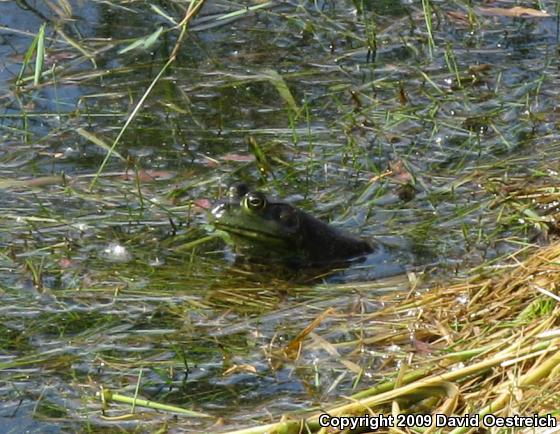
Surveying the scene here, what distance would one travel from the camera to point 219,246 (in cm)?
514

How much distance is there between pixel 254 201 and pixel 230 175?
67 cm

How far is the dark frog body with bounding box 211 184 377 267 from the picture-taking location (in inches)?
197

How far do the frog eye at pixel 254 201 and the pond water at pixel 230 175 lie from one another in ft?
0.77

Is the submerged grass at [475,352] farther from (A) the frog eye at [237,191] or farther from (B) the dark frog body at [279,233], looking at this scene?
(A) the frog eye at [237,191]

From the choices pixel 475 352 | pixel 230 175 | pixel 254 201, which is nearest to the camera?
pixel 475 352

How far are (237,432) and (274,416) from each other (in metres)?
0.22

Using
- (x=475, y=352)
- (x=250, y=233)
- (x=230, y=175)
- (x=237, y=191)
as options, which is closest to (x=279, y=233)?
(x=250, y=233)

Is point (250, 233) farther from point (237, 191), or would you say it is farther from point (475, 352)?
point (475, 352)

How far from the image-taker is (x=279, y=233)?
16.6 feet

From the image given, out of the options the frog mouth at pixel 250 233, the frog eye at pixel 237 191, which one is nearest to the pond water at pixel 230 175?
the frog mouth at pixel 250 233

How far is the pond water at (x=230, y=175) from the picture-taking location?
4.16 metres

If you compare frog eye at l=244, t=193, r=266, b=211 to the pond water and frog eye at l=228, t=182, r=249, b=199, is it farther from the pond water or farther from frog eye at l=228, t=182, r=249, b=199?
the pond water

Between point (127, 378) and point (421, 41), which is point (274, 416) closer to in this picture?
point (127, 378)

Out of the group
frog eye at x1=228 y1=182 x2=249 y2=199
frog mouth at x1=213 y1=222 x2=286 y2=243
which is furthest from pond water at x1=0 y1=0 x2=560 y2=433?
frog eye at x1=228 y1=182 x2=249 y2=199
